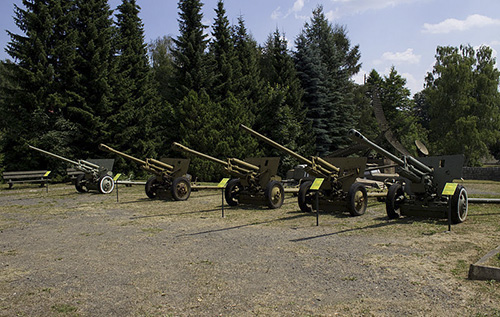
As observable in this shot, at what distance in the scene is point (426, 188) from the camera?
32.2ft

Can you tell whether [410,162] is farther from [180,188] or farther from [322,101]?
[322,101]

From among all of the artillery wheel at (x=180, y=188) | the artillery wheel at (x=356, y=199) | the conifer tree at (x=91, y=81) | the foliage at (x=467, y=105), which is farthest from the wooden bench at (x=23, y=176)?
the foliage at (x=467, y=105)

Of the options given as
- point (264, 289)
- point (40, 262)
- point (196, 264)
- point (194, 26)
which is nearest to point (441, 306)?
point (264, 289)

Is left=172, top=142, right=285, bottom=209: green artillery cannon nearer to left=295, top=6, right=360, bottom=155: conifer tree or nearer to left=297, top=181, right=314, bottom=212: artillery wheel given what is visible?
left=297, top=181, right=314, bottom=212: artillery wheel

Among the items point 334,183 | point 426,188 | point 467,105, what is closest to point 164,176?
point 334,183

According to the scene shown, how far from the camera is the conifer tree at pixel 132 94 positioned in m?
27.4

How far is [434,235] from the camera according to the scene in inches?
320

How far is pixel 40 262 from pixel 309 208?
22.6 ft

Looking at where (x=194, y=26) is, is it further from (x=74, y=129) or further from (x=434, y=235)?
(x=434, y=235)

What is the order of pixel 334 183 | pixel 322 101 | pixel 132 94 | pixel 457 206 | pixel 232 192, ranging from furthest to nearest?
pixel 322 101 < pixel 132 94 < pixel 232 192 < pixel 334 183 < pixel 457 206

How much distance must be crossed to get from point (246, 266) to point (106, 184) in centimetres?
1335

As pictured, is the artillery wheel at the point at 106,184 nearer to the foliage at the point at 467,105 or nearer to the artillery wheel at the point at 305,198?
the artillery wheel at the point at 305,198

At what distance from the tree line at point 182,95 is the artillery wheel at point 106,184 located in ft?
24.7

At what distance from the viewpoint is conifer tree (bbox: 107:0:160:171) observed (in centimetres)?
2744
